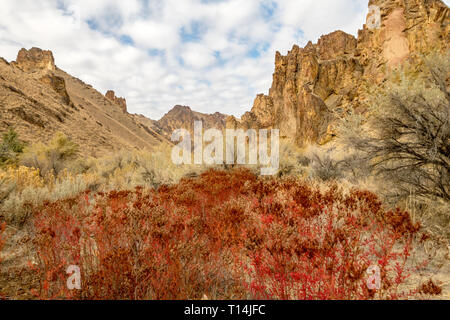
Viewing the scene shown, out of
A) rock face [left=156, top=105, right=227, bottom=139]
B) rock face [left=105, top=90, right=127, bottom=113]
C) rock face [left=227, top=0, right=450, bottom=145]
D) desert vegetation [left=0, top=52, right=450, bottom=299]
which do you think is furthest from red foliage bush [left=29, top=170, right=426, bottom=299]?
rock face [left=156, top=105, right=227, bottom=139]

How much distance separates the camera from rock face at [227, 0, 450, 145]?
1908 cm

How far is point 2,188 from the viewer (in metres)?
4.38

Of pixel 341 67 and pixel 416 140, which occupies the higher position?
pixel 341 67

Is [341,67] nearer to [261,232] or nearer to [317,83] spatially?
[317,83]

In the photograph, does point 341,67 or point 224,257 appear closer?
point 224,257

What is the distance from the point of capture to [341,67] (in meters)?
31.8

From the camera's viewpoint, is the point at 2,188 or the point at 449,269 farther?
the point at 2,188

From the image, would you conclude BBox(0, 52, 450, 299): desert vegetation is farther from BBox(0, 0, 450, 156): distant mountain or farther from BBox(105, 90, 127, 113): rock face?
BBox(105, 90, 127, 113): rock face

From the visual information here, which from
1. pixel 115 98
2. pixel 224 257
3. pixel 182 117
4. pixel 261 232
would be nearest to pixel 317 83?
pixel 261 232

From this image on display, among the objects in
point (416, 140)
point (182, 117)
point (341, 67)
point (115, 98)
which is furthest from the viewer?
point (182, 117)

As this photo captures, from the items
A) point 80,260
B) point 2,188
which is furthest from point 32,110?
point 80,260
